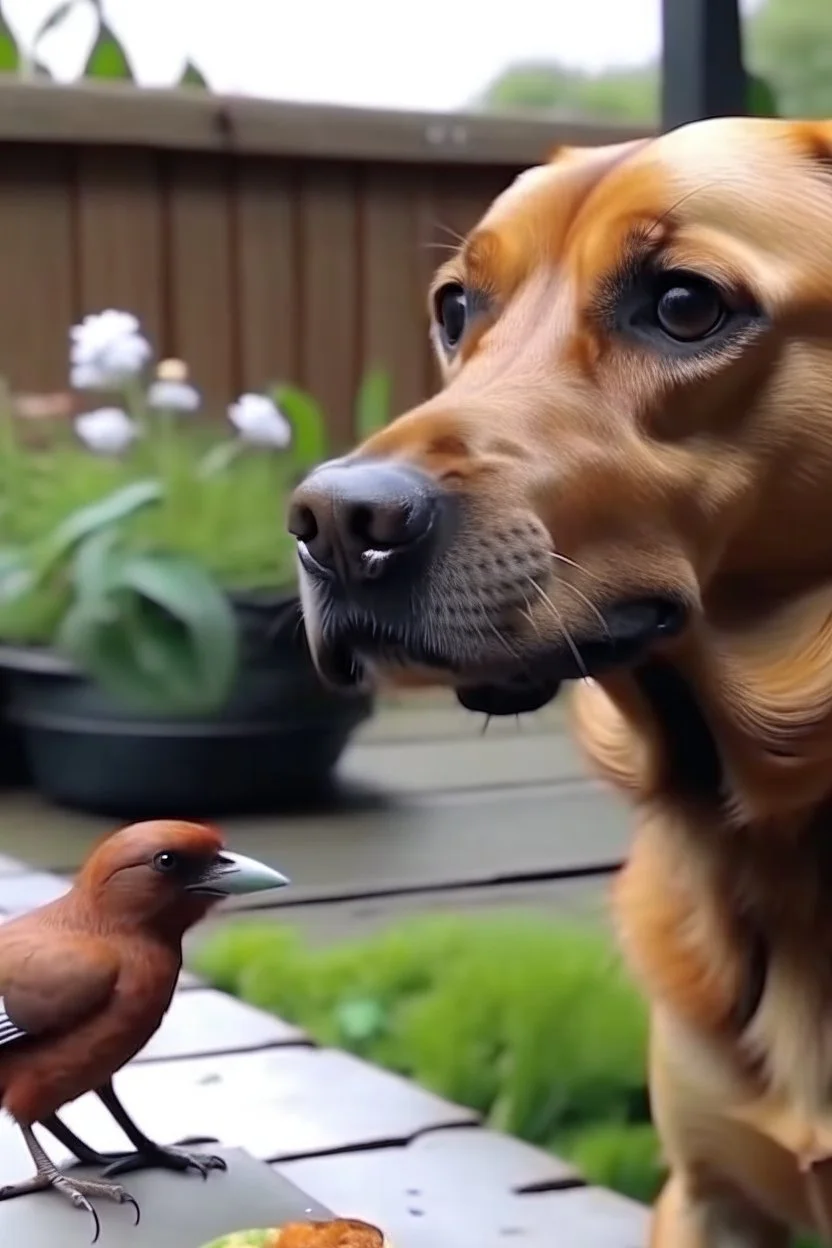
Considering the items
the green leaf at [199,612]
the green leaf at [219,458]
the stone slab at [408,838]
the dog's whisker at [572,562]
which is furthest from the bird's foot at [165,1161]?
the green leaf at [219,458]

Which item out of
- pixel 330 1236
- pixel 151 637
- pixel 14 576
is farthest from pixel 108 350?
pixel 330 1236

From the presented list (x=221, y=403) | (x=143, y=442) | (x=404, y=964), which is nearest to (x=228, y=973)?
(x=404, y=964)

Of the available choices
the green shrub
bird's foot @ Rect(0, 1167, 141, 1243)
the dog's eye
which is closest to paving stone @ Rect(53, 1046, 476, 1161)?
the green shrub

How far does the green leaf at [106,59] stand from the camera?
331 centimetres

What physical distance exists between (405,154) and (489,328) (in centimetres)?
254

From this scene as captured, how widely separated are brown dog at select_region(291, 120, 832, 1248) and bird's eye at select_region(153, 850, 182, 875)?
15cm

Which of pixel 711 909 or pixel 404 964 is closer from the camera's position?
pixel 711 909

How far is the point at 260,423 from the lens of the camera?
2.70 m

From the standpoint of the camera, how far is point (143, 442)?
2.78m

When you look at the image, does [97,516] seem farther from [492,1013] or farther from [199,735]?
[492,1013]

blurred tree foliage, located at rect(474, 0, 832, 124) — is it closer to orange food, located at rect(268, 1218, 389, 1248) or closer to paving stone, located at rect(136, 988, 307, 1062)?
paving stone, located at rect(136, 988, 307, 1062)

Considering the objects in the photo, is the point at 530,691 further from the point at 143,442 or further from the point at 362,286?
the point at 362,286

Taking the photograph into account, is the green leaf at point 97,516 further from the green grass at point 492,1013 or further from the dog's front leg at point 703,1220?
the dog's front leg at point 703,1220

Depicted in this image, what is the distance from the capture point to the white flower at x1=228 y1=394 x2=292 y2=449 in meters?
2.70
